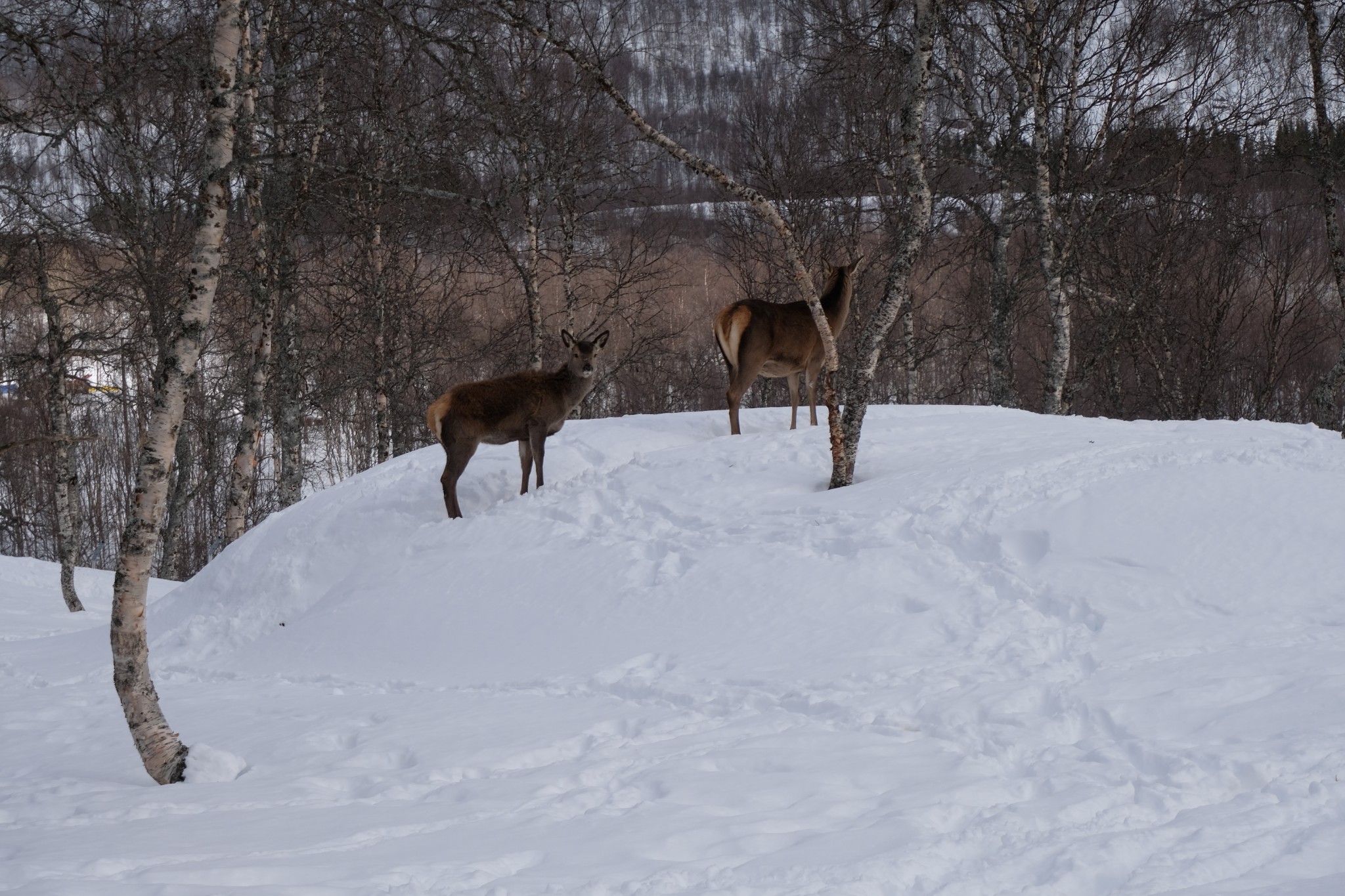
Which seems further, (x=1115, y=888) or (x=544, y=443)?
(x=544, y=443)

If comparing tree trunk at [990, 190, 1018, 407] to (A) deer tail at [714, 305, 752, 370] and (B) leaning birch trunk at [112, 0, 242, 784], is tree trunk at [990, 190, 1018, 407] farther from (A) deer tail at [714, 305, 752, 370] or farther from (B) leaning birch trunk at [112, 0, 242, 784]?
(B) leaning birch trunk at [112, 0, 242, 784]

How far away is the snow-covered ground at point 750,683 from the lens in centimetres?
396

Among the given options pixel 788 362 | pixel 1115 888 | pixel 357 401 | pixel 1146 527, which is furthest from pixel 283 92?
pixel 357 401

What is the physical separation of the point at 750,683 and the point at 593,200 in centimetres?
2551

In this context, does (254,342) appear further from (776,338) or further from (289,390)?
(776,338)

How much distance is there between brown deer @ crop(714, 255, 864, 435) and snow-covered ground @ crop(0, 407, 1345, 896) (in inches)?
36.8

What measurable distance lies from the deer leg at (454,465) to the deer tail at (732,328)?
2821 millimetres

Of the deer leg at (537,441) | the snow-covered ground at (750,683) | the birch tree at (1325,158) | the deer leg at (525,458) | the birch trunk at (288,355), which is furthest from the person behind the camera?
the birch trunk at (288,355)

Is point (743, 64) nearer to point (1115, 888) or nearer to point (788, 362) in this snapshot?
point (788, 362)

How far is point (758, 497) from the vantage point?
29.1 ft

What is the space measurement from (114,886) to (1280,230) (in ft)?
83.2

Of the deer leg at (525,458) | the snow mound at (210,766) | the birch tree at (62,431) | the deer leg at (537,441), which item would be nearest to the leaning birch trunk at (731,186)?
the deer leg at (537,441)

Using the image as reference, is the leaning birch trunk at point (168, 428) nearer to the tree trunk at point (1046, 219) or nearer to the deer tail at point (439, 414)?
the deer tail at point (439, 414)

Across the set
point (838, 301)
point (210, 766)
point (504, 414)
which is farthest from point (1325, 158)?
point (210, 766)
